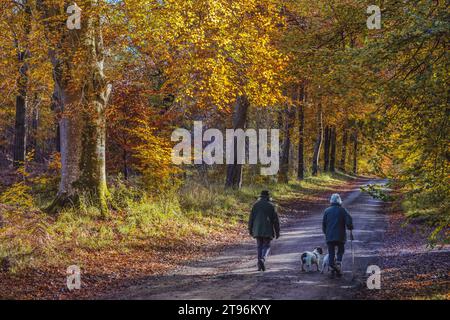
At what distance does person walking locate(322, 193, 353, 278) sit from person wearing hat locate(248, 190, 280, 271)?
4.19 feet

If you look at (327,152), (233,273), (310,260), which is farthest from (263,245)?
(327,152)

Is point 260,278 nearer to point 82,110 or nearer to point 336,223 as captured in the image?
point 336,223

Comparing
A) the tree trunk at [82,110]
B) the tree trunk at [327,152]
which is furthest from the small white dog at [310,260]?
the tree trunk at [327,152]

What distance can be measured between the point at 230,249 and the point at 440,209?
6920 mm

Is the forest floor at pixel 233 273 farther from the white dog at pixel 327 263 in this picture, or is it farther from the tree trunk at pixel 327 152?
the tree trunk at pixel 327 152

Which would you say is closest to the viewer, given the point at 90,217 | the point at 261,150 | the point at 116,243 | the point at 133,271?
the point at 133,271

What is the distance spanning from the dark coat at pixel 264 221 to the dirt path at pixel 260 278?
2.98ft

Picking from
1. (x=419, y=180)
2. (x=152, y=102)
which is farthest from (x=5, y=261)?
(x=152, y=102)

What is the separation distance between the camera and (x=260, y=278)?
394 inches

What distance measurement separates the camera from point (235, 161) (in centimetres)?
2511

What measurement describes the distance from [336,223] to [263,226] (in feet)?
5.85

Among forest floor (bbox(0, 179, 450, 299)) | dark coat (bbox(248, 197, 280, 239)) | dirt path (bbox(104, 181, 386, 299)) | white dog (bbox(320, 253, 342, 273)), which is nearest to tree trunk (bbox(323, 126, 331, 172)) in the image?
forest floor (bbox(0, 179, 450, 299))

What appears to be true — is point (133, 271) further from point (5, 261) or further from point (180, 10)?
point (180, 10)

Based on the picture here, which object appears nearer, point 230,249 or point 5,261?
point 5,261
